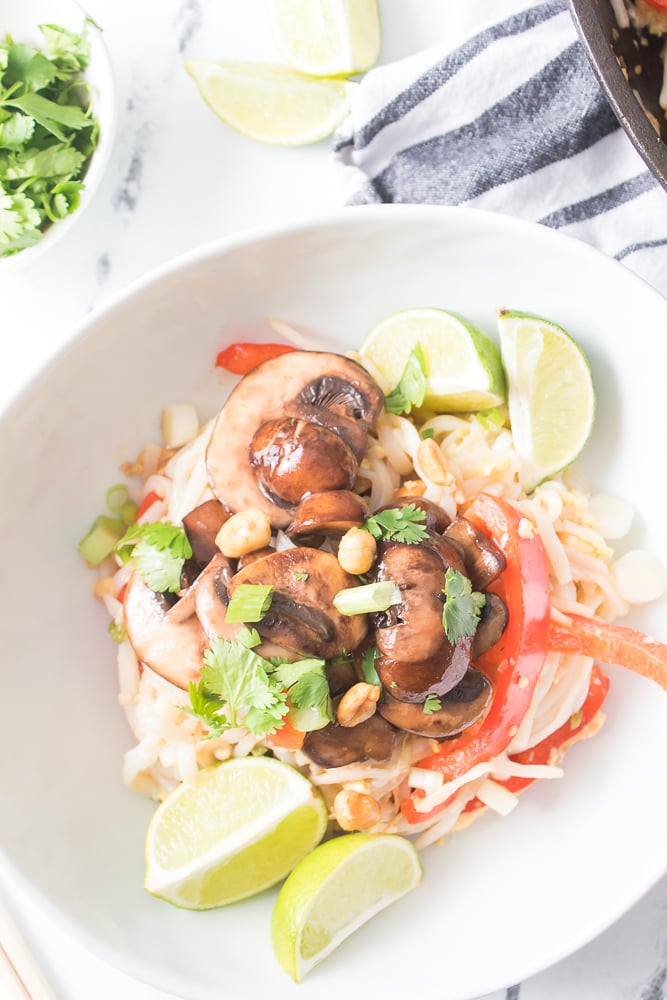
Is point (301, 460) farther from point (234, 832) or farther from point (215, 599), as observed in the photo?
point (234, 832)

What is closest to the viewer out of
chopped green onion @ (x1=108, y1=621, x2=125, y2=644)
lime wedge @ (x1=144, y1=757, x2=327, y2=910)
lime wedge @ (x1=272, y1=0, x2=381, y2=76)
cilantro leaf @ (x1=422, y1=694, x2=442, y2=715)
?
cilantro leaf @ (x1=422, y1=694, x2=442, y2=715)

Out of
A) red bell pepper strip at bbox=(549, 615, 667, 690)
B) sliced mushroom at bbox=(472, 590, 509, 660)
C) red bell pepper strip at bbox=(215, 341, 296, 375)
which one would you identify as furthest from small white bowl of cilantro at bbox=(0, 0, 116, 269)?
red bell pepper strip at bbox=(549, 615, 667, 690)

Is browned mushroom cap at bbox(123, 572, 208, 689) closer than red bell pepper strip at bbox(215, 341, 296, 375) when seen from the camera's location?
Yes

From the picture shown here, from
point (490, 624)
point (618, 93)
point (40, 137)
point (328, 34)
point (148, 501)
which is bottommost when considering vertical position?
point (490, 624)

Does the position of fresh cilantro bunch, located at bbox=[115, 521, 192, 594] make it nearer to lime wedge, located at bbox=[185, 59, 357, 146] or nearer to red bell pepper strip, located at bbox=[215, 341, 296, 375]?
red bell pepper strip, located at bbox=[215, 341, 296, 375]

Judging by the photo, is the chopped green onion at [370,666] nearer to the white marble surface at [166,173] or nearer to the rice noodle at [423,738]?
the rice noodle at [423,738]

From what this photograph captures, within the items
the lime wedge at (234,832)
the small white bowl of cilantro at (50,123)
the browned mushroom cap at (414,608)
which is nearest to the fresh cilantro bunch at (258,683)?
the browned mushroom cap at (414,608)

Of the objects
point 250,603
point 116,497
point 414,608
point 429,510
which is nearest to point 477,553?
point 429,510

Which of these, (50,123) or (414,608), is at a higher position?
(50,123)
